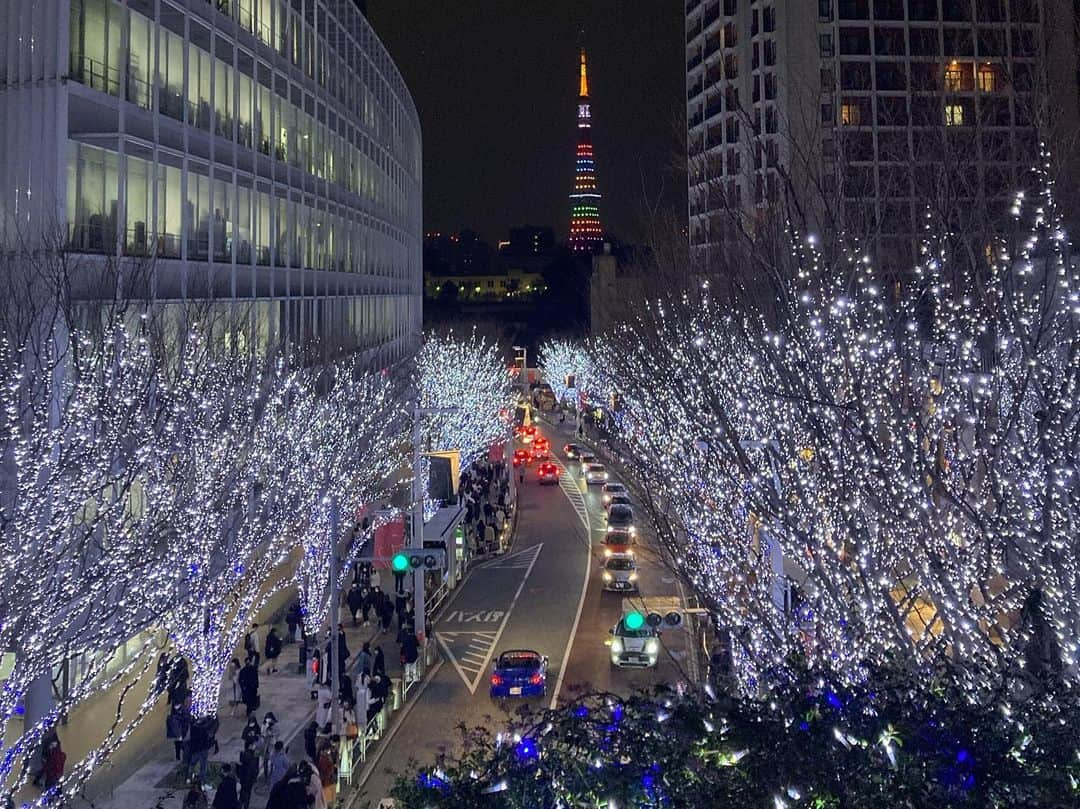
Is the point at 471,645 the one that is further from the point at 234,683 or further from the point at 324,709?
the point at 324,709

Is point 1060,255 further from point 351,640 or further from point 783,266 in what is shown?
point 351,640

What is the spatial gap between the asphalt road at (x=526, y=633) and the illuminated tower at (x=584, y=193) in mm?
140783

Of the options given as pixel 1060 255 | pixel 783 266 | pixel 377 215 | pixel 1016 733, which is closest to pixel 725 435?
pixel 783 266

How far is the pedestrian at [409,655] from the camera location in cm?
1738

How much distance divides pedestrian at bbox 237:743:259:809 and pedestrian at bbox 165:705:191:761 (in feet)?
5.91

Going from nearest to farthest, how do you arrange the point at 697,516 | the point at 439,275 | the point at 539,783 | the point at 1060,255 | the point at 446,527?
the point at 539,783, the point at 1060,255, the point at 697,516, the point at 446,527, the point at 439,275

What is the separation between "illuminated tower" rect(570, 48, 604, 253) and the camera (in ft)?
552

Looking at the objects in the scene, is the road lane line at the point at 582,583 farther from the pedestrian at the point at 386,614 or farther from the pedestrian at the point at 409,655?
the pedestrian at the point at 386,614

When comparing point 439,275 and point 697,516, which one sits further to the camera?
point 439,275

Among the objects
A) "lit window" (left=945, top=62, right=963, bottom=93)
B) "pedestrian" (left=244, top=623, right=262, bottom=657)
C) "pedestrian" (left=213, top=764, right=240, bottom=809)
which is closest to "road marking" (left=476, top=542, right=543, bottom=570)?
"pedestrian" (left=244, top=623, right=262, bottom=657)

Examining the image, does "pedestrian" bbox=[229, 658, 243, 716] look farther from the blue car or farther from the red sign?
the blue car

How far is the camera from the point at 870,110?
33.1 meters

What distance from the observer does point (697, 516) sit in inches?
549

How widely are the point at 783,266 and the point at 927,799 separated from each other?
9.80m
